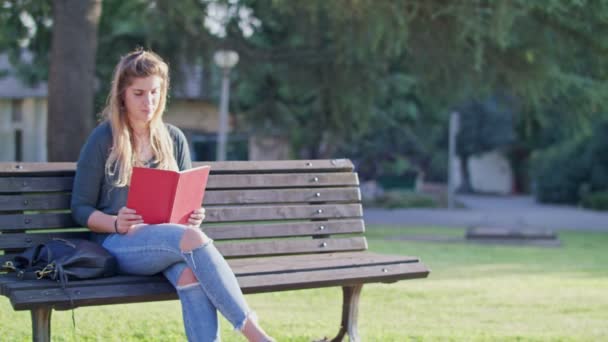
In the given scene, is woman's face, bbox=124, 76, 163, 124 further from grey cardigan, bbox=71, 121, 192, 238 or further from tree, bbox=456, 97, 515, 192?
tree, bbox=456, 97, 515, 192

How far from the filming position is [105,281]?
4.56 m

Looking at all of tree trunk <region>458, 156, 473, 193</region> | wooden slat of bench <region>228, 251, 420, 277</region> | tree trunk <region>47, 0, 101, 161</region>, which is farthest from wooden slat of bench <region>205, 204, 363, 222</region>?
tree trunk <region>458, 156, 473, 193</region>

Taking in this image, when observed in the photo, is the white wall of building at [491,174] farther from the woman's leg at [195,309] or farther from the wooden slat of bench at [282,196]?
the woman's leg at [195,309]

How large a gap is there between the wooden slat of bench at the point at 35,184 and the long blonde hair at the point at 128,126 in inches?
12.8

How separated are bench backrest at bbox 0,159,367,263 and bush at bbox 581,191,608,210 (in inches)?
1229

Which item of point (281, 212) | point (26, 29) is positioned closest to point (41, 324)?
point (281, 212)

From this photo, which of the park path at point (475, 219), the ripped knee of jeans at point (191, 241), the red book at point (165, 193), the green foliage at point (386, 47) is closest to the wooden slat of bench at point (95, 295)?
the ripped knee of jeans at point (191, 241)

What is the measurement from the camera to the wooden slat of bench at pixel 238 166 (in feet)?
16.6

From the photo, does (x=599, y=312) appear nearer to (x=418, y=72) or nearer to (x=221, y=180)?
(x=221, y=180)

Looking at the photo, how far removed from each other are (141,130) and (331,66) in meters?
12.1

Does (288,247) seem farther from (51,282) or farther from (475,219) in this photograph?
(475,219)

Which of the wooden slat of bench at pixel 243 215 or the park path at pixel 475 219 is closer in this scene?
the wooden slat of bench at pixel 243 215

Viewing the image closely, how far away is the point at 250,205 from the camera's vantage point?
5.70 m

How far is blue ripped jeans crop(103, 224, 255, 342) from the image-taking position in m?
4.54
